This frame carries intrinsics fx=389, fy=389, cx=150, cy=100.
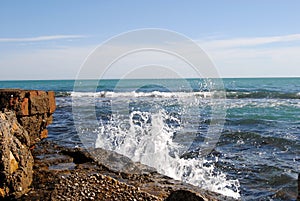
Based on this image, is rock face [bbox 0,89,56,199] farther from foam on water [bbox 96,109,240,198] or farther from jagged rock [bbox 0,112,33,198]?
foam on water [bbox 96,109,240,198]

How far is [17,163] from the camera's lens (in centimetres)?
396

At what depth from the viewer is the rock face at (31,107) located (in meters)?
4.88

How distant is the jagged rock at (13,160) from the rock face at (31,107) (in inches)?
22.8

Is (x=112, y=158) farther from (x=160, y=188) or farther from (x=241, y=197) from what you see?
(x=241, y=197)

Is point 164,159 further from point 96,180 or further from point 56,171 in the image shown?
point 96,180

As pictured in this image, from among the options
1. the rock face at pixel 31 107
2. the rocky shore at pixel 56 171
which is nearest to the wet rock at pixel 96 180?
the rocky shore at pixel 56 171

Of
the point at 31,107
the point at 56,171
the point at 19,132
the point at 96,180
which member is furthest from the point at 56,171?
the point at 31,107

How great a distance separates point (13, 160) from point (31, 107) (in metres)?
1.39

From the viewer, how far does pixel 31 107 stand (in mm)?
5184

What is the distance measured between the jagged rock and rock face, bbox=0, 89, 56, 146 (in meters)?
0.58

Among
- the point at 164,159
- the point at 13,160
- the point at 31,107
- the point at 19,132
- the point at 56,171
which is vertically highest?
the point at 31,107

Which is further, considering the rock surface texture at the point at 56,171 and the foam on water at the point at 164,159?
the foam on water at the point at 164,159

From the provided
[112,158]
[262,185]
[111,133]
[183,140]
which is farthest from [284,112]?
[112,158]

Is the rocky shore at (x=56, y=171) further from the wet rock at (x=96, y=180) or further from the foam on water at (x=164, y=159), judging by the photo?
the foam on water at (x=164, y=159)
